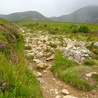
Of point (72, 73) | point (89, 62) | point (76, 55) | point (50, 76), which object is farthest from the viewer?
point (76, 55)

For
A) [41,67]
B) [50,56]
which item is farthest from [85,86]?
[50,56]

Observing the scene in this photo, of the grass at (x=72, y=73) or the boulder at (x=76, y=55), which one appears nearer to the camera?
the grass at (x=72, y=73)

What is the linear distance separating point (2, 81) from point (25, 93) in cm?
70

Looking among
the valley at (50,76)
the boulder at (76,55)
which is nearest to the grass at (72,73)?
the valley at (50,76)

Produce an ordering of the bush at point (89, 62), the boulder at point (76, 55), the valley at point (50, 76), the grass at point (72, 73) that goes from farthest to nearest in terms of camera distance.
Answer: the boulder at point (76, 55) < the bush at point (89, 62) < the grass at point (72, 73) < the valley at point (50, 76)

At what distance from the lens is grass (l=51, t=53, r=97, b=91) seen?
8.14 m

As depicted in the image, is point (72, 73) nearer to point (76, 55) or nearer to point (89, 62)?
point (89, 62)

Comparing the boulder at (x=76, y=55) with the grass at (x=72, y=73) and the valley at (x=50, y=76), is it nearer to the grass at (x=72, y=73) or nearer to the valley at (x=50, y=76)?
the valley at (x=50, y=76)

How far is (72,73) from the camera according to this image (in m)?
8.83

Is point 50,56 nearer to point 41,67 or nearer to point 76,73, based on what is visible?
point 41,67

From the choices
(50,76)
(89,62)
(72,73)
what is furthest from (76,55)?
(72,73)

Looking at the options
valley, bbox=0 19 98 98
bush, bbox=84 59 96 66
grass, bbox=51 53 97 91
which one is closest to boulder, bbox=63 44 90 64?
valley, bbox=0 19 98 98

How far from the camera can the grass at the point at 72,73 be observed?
8.14 metres

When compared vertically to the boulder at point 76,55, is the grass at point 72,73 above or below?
below
